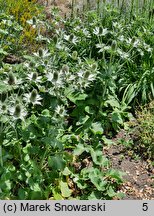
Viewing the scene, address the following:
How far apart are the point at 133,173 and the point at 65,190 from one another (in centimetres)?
79

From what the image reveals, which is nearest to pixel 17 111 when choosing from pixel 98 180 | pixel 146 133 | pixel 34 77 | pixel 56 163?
pixel 34 77

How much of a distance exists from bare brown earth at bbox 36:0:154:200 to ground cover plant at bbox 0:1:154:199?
10cm

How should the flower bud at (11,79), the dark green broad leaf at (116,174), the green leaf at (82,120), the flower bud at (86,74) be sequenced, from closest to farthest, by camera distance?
the flower bud at (11,79) < the dark green broad leaf at (116,174) < the flower bud at (86,74) < the green leaf at (82,120)

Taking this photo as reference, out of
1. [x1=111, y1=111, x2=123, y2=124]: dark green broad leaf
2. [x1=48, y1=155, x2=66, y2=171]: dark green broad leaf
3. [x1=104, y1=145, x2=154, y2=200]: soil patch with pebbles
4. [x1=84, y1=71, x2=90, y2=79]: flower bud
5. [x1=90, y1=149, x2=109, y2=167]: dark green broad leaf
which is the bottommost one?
[x1=104, y1=145, x2=154, y2=200]: soil patch with pebbles

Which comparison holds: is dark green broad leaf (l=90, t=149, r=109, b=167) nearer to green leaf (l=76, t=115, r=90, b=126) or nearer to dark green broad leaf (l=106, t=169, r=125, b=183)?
dark green broad leaf (l=106, t=169, r=125, b=183)

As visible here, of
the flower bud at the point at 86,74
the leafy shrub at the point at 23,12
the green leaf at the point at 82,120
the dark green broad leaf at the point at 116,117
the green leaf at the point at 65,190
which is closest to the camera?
the green leaf at the point at 65,190

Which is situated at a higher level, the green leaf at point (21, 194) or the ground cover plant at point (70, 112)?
the ground cover plant at point (70, 112)

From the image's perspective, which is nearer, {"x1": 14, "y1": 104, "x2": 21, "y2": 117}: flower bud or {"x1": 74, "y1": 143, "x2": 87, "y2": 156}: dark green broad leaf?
{"x1": 14, "y1": 104, "x2": 21, "y2": 117}: flower bud

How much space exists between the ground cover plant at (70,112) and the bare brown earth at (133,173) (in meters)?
0.10

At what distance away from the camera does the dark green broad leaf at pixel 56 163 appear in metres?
3.94

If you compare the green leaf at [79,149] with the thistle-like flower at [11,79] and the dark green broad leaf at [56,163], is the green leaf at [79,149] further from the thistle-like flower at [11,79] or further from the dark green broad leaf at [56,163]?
the thistle-like flower at [11,79]

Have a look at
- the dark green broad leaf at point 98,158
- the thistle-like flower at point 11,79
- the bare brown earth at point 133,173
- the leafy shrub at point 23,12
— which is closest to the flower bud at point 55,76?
the thistle-like flower at point 11,79

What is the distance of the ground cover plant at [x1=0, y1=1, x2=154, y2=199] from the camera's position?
3.88 meters

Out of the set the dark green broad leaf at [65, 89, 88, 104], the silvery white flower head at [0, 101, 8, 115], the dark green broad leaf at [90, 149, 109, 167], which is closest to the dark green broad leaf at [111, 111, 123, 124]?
the dark green broad leaf at [65, 89, 88, 104]
